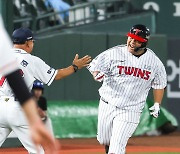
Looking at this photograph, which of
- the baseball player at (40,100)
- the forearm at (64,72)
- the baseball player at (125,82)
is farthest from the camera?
the baseball player at (40,100)

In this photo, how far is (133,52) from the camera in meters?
7.80

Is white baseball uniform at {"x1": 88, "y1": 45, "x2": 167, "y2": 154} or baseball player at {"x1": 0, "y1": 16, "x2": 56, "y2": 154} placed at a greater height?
baseball player at {"x1": 0, "y1": 16, "x2": 56, "y2": 154}

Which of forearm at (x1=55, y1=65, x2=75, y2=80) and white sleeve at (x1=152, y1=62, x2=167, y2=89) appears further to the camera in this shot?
white sleeve at (x1=152, y1=62, x2=167, y2=89)

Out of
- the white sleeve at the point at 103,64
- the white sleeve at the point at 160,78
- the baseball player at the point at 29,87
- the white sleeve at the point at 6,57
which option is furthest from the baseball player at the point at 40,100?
the white sleeve at the point at 6,57

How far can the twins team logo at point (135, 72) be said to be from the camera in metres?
7.66

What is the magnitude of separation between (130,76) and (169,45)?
8.10m

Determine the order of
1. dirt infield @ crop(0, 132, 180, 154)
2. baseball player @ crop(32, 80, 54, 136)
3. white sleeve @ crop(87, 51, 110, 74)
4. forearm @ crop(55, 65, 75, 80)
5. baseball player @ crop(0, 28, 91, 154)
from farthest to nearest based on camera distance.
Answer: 1. dirt infield @ crop(0, 132, 180, 154)
2. baseball player @ crop(32, 80, 54, 136)
3. white sleeve @ crop(87, 51, 110, 74)
4. forearm @ crop(55, 65, 75, 80)
5. baseball player @ crop(0, 28, 91, 154)

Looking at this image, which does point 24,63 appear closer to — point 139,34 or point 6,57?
point 139,34

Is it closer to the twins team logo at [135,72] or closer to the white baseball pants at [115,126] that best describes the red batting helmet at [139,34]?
the twins team logo at [135,72]

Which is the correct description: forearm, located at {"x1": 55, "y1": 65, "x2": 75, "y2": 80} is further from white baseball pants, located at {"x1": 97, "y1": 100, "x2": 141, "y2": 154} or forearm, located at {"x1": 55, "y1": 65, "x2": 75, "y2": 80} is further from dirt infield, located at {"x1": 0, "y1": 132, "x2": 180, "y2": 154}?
dirt infield, located at {"x1": 0, "y1": 132, "x2": 180, "y2": 154}

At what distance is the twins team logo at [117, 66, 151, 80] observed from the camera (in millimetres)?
7660

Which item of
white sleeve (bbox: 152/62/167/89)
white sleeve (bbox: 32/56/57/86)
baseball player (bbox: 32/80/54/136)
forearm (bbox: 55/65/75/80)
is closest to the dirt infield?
baseball player (bbox: 32/80/54/136)

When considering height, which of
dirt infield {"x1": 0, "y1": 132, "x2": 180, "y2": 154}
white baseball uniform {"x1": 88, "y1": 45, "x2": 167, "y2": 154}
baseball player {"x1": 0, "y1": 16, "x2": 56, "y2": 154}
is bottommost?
dirt infield {"x1": 0, "y1": 132, "x2": 180, "y2": 154}

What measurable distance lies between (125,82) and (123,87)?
6 centimetres
